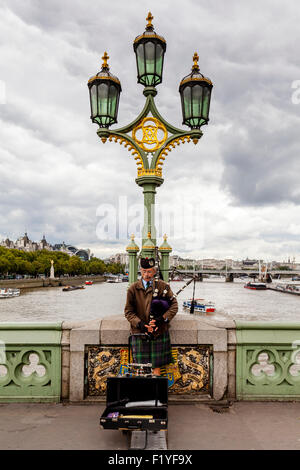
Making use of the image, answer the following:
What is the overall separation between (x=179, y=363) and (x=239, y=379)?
32.1 inches

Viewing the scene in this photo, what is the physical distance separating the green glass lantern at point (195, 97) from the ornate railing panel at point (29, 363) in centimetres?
387

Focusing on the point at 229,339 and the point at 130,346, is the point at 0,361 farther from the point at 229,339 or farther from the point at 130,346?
the point at 229,339

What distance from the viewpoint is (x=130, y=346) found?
4484 mm

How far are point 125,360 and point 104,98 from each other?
398 cm

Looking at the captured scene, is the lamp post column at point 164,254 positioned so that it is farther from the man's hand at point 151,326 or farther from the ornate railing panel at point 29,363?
the ornate railing panel at point 29,363

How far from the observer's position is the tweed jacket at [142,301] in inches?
171

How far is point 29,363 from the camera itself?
477cm

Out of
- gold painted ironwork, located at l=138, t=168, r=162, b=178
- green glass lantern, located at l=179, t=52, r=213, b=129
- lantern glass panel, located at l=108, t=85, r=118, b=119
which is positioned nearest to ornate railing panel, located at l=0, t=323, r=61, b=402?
gold painted ironwork, located at l=138, t=168, r=162, b=178

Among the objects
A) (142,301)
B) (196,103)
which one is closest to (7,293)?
(196,103)

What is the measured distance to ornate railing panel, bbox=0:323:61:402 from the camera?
4.72 meters


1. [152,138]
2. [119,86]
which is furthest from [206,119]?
[119,86]

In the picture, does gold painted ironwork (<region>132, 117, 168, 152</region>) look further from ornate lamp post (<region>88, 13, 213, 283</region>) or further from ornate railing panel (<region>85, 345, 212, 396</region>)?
ornate railing panel (<region>85, 345, 212, 396</region>)

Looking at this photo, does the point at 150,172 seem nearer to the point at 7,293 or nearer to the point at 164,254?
the point at 164,254

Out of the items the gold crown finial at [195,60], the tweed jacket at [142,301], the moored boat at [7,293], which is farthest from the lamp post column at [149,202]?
the moored boat at [7,293]
